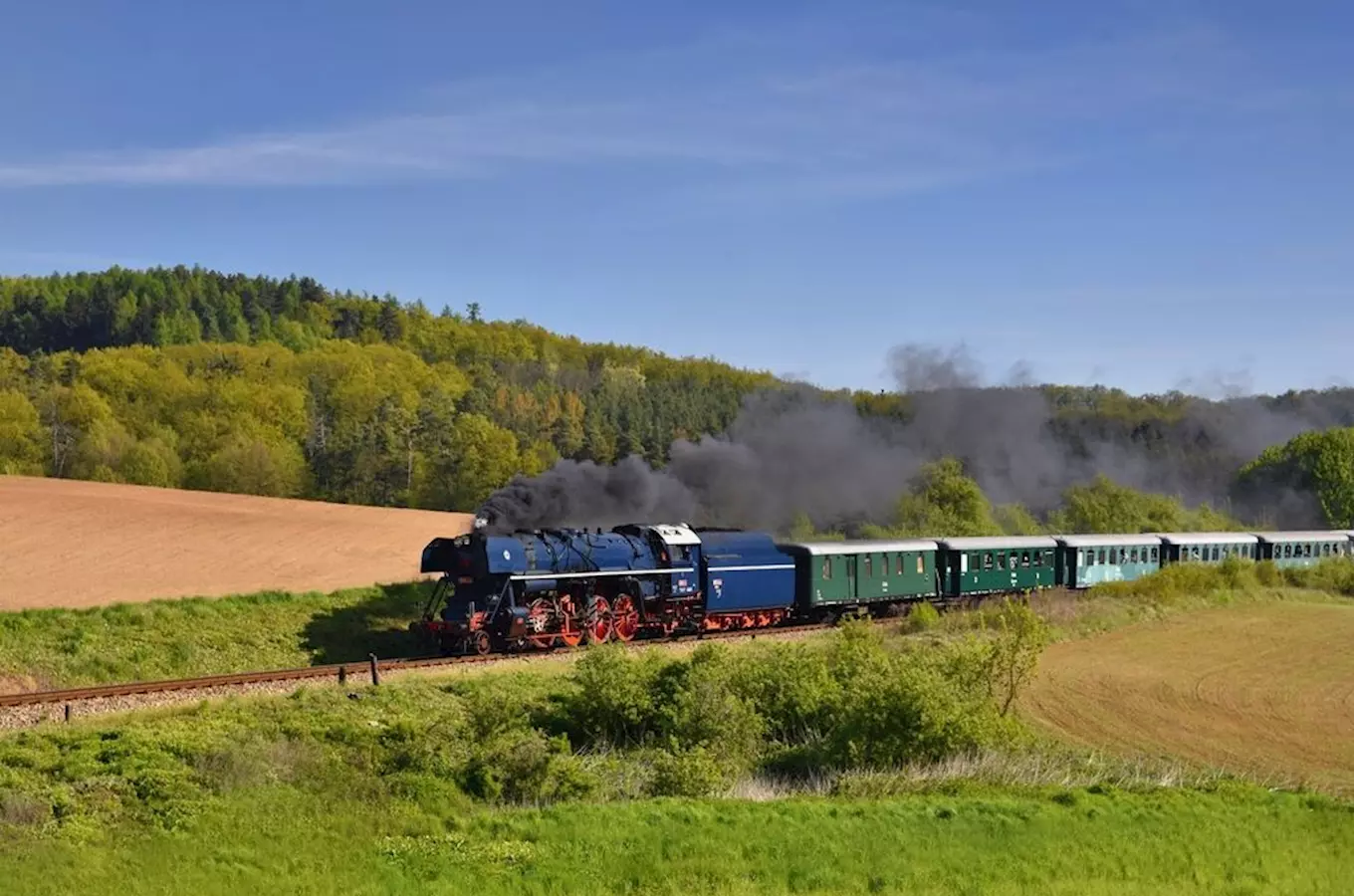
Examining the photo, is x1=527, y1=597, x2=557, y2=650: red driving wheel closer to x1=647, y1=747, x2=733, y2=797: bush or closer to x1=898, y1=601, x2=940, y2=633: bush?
x1=647, y1=747, x2=733, y2=797: bush

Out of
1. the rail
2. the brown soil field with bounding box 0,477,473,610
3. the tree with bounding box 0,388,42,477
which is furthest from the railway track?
the tree with bounding box 0,388,42,477

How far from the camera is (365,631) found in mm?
37688

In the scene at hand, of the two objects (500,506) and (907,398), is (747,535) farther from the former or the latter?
(907,398)

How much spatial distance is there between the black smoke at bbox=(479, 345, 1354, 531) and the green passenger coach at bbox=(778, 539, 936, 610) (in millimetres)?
8433

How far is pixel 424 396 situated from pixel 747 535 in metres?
79.5

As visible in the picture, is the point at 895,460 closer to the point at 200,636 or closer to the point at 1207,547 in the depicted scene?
the point at 1207,547

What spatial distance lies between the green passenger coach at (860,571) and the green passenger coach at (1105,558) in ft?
30.1

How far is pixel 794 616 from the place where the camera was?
4056 cm

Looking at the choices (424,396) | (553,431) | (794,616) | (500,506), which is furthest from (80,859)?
(424,396)

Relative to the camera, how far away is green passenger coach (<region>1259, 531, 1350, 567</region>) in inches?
2537

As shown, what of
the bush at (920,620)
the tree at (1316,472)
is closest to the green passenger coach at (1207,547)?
the bush at (920,620)

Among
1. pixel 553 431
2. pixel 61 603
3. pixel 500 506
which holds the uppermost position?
pixel 553 431

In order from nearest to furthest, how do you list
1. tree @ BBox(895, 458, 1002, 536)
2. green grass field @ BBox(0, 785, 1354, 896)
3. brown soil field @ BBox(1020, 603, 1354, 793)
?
1. green grass field @ BBox(0, 785, 1354, 896)
2. brown soil field @ BBox(1020, 603, 1354, 793)
3. tree @ BBox(895, 458, 1002, 536)

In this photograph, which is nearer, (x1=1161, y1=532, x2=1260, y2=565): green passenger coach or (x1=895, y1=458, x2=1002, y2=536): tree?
(x1=1161, y1=532, x2=1260, y2=565): green passenger coach
